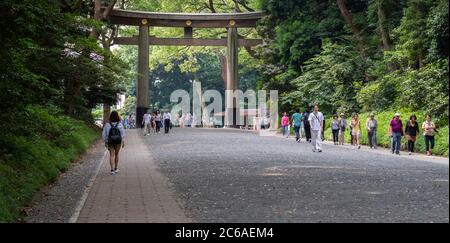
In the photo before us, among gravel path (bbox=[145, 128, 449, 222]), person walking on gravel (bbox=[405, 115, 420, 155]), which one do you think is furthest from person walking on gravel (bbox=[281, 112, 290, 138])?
gravel path (bbox=[145, 128, 449, 222])

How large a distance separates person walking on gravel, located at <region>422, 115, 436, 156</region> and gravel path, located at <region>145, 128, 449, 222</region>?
8.58 feet

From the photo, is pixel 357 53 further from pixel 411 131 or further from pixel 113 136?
pixel 113 136

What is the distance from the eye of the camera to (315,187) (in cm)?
1175

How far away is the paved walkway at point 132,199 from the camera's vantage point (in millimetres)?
8914

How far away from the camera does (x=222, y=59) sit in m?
53.6

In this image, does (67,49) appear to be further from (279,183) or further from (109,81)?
(279,183)

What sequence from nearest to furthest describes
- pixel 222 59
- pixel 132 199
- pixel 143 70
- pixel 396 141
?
pixel 132 199
pixel 396 141
pixel 143 70
pixel 222 59

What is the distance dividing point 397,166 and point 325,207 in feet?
24.7

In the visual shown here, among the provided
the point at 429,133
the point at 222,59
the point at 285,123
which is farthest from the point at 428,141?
the point at 222,59

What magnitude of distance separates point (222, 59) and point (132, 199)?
43.2 metres

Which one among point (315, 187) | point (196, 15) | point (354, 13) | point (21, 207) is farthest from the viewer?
point (196, 15)

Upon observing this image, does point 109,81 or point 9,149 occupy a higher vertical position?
point 109,81

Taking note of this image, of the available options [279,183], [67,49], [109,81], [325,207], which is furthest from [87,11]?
[325,207]

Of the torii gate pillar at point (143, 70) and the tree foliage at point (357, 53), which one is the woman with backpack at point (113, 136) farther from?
the torii gate pillar at point (143, 70)
